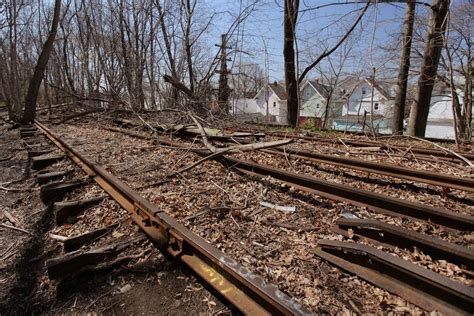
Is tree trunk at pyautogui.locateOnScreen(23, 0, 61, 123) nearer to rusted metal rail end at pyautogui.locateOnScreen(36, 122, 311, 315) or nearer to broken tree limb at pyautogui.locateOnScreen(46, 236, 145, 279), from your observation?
rusted metal rail end at pyautogui.locateOnScreen(36, 122, 311, 315)

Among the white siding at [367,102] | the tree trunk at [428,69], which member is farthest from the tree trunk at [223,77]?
the tree trunk at [428,69]

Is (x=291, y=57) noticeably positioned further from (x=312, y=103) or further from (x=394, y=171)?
(x=312, y=103)

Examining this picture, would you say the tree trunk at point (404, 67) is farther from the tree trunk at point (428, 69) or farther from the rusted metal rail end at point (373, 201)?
the rusted metal rail end at point (373, 201)

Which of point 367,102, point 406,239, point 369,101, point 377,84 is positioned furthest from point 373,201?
point 367,102

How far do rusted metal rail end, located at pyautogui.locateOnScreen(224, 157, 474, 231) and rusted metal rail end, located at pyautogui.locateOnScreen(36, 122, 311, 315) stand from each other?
192cm

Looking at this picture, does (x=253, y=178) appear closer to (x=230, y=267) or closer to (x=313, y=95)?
(x=230, y=267)

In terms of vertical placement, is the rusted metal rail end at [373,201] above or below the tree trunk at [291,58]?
below

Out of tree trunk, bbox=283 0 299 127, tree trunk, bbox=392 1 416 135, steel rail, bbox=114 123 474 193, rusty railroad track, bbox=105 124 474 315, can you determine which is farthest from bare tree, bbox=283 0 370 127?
rusty railroad track, bbox=105 124 474 315

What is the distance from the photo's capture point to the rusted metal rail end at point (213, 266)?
1.84 metres

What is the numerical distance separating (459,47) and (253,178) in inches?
676

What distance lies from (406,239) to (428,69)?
36.6ft

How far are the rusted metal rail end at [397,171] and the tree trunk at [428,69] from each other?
8.03m

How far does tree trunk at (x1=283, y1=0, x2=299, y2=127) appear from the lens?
13.5 metres

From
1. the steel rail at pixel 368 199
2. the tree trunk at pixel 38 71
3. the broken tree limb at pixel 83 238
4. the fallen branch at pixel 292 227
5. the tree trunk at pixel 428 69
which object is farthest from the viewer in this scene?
the tree trunk at pixel 38 71
